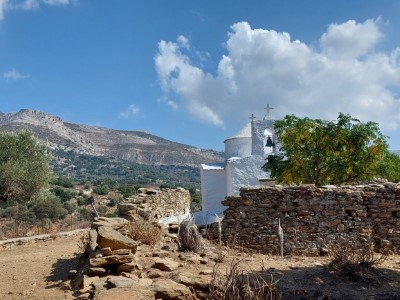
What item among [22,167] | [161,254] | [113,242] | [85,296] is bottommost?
[85,296]

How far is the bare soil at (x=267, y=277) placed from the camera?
5.91 metres

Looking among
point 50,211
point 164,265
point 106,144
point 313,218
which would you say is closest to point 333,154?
point 313,218

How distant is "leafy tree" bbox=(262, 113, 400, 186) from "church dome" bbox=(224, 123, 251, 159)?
7.27 m

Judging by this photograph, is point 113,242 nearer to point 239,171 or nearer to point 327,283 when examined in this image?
point 327,283

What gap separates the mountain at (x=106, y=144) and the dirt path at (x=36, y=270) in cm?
7075

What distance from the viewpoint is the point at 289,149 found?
58.9ft

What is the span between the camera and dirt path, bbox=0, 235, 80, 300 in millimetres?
6086

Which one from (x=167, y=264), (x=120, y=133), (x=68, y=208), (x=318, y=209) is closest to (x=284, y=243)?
(x=318, y=209)

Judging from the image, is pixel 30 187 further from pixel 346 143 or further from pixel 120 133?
pixel 120 133

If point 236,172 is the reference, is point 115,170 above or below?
above

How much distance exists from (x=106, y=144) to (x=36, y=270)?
90.0 meters

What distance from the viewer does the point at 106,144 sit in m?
95.7

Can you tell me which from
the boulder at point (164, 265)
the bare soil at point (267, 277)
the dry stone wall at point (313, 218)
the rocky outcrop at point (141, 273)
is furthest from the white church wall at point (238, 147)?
the boulder at point (164, 265)

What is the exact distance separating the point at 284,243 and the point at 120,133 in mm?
100941
